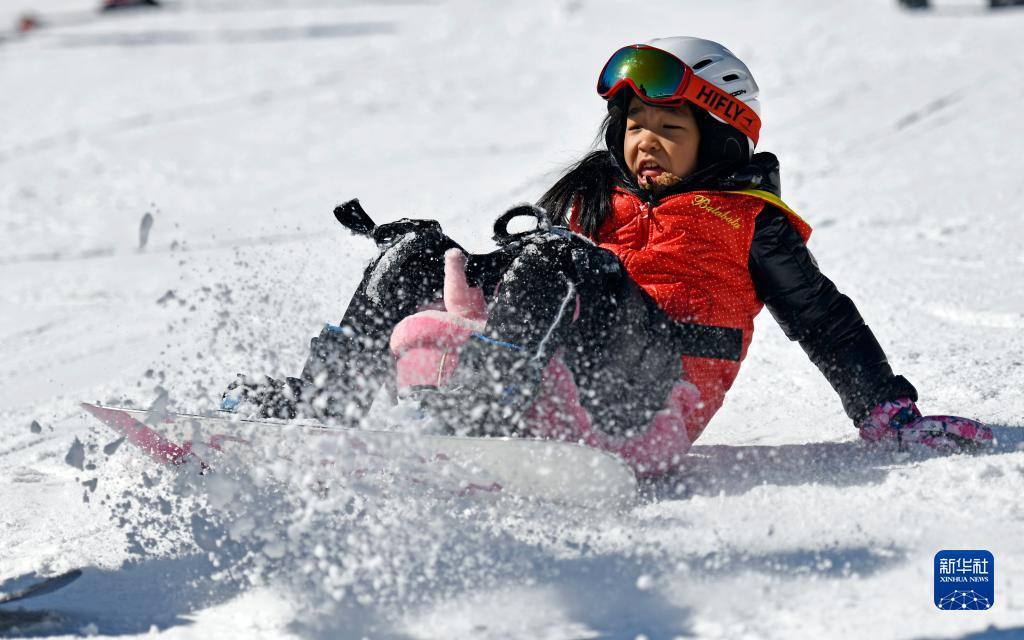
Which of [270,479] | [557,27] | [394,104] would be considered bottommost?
[270,479]

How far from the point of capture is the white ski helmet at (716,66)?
10.1ft

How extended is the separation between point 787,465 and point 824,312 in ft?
1.38

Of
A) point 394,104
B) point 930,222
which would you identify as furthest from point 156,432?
point 394,104

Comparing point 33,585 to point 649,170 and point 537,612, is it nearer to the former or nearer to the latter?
point 537,612

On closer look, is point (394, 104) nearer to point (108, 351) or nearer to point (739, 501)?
point (108, 351)

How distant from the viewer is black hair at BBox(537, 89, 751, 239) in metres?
3.09

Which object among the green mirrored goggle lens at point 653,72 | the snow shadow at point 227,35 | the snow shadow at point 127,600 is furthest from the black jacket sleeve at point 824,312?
the snow shadow at point 227,35

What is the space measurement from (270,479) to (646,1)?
1190cm

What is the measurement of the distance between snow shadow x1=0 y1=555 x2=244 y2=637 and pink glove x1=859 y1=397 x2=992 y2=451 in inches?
65.0

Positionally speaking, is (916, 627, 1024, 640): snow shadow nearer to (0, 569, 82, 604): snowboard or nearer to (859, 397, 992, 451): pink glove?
(859, 397, 992, 451): pink glove

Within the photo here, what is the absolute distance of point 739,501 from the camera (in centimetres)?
248

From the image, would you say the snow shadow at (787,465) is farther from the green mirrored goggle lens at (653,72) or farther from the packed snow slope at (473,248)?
the green mirrored goggle lens at (653,72)

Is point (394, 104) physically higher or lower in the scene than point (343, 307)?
higher

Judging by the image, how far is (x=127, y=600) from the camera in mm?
2201
